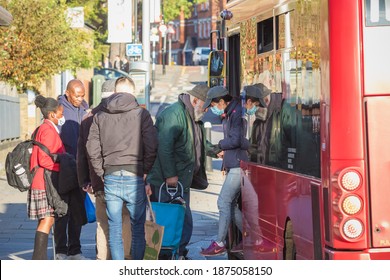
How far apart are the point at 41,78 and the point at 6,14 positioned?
14.5 metres

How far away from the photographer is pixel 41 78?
30.8m

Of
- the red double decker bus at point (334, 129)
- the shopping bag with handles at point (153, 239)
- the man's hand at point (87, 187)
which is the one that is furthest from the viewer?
the man's hand at point (87, 187)

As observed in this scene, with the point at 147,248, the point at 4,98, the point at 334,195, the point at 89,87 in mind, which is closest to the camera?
the point at 334,195

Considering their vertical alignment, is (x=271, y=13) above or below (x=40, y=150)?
above

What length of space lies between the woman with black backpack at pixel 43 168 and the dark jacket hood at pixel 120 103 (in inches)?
56.5

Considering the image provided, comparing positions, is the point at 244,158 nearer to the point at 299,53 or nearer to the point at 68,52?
the point at 299,53

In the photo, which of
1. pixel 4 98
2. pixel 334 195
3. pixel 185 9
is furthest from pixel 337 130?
pixel 185 9

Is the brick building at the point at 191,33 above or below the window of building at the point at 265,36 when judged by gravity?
above

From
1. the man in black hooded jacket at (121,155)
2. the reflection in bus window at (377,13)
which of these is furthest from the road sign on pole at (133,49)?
the reflection in bus window at (377,13)

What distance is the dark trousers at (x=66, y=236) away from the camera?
1270 cm

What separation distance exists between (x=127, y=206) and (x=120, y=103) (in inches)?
34.9

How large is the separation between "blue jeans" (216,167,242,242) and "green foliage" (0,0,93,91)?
52.2 feet

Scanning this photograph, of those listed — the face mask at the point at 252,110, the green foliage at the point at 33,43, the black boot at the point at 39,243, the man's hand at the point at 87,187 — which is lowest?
the black boot at the point at 39,243

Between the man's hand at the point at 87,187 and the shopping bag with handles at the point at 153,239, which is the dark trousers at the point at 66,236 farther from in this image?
the shopping bag with handles at the point at 153,239
